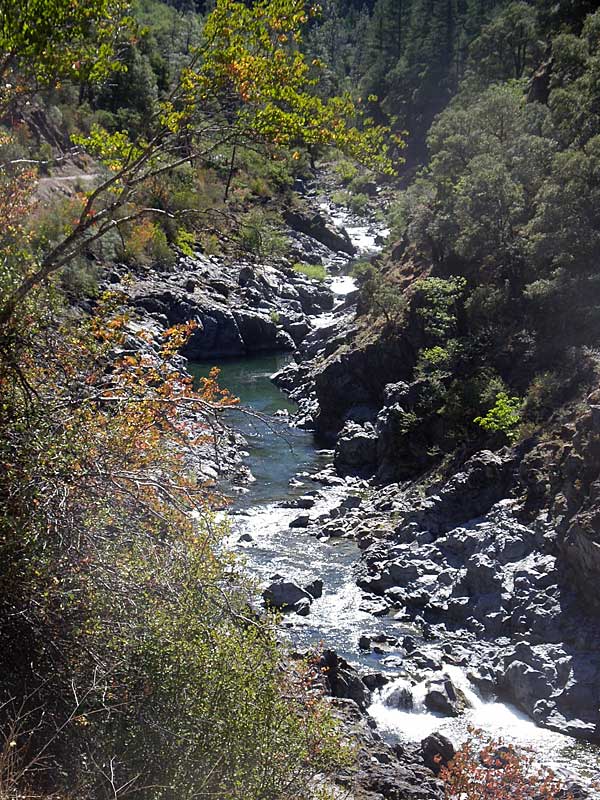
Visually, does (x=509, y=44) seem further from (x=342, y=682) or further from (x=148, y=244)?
(x=342, y=682)

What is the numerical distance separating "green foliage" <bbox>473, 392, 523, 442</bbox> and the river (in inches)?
221

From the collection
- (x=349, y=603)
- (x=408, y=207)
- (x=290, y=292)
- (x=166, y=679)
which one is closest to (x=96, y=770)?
(x=166, y=679)

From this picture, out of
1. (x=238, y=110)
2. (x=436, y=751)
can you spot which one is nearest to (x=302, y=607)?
(x=436, y=751)

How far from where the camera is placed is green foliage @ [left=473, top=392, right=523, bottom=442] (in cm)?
2591

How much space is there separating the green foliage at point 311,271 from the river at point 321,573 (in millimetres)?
16943

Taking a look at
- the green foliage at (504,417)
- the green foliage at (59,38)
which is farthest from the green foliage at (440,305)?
the green foliage at (59,38)

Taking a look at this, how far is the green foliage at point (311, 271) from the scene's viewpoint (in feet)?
184

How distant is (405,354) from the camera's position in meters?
34.3

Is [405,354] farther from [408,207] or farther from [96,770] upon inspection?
[96,770]

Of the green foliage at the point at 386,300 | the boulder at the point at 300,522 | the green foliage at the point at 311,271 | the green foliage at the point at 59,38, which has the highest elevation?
the green foliage at the point at 311,271

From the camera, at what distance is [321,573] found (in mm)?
23438

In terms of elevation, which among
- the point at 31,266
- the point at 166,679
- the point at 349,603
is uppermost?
the point at 31,266

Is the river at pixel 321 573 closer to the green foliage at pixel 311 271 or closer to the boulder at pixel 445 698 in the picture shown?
the boulder at pixel 445 698

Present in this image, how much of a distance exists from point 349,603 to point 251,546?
13.4 ft
